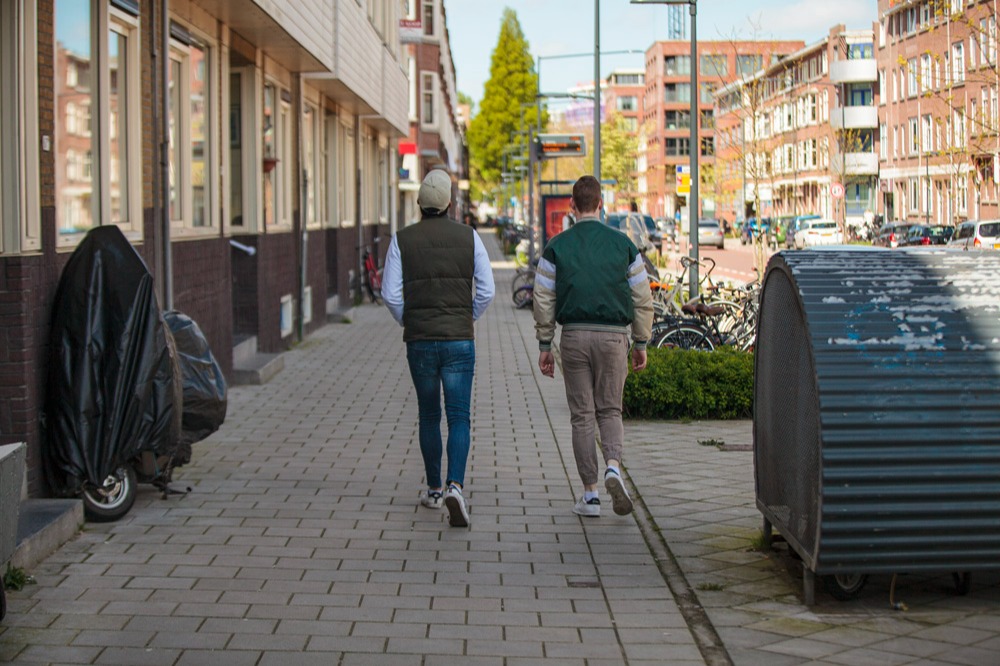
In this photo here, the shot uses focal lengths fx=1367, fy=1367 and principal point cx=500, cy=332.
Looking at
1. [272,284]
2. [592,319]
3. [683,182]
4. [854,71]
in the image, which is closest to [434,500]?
[592,319]

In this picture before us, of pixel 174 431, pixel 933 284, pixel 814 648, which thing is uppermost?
pixel 933 284

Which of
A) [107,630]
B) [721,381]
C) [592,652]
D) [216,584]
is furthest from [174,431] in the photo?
[721,381]

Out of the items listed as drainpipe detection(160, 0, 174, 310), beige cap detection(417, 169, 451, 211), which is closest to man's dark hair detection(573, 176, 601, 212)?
beige cap detection(417, 169, 451, 211)

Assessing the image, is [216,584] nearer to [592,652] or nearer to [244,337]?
[592,652]

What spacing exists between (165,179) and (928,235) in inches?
1602

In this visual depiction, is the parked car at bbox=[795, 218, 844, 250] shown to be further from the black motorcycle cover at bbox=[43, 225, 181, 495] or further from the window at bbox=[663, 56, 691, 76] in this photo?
the window at bbox=[663, 56, 691, 76]

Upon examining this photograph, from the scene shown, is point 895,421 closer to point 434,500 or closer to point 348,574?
point 348,574

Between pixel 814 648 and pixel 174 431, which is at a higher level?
pixel 174 431

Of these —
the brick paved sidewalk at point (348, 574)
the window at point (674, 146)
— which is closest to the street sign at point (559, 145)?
the brick paved sidewalk at point (348, 574)

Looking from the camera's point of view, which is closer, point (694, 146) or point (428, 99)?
point (694, 146)

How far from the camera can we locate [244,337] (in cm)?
1523

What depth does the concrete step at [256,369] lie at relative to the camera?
13695 millimetres

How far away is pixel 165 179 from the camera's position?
1080 cm

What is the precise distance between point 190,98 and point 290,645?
8.44 m
